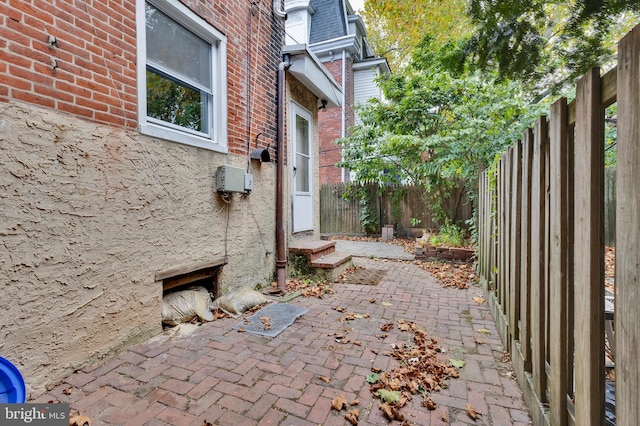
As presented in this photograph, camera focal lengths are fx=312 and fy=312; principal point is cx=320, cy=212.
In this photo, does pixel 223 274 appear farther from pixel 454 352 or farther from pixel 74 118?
pixel 454 352

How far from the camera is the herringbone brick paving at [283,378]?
5.83 ft

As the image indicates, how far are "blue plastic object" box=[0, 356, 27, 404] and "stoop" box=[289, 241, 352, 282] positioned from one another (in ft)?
11.4

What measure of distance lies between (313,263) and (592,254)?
3.95 m

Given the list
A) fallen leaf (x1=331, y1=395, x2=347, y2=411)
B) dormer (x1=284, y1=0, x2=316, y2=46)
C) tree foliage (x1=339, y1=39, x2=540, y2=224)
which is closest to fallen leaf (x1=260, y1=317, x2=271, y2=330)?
fallen leaf (x1=331, y1=395, x2=347, y2=411)

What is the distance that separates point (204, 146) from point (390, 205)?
746 centimetres

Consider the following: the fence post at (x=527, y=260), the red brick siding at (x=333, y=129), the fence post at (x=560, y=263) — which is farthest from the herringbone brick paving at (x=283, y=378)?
the red brick siding at (x=333, y=129)

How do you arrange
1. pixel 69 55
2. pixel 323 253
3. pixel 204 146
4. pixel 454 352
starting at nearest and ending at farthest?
pixel 69 55, pixel 454 352, pixel 204 146, pixel 323 253

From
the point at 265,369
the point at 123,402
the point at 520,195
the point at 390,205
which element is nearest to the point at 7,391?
the point at 123,402

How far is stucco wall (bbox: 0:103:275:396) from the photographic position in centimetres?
191

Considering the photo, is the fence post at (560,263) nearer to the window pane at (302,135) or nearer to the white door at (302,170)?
the white door at (302,170)

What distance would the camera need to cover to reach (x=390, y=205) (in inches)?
391

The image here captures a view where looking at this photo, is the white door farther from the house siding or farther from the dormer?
the dormer

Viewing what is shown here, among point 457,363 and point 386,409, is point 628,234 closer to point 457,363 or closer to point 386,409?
point 386,409

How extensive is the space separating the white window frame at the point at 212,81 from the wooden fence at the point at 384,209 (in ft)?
21.7
